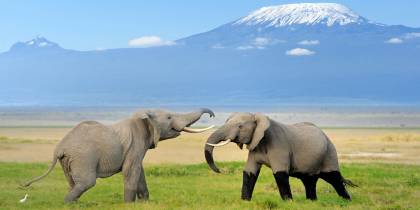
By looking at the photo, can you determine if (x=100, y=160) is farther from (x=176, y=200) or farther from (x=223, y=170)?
(x=223, y=170)

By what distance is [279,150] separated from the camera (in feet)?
53.9

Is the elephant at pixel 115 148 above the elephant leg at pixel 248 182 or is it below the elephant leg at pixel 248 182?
above

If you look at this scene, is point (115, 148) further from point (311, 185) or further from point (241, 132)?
point (311, 185)

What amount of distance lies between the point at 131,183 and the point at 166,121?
150 centimetres

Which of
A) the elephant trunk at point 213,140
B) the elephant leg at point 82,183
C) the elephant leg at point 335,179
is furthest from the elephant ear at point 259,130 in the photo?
the elephant leg at point 82,183

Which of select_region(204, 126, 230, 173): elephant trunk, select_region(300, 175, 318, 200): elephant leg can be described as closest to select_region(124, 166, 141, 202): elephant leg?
select_region(204, 126, 230, 173): elephant trunk

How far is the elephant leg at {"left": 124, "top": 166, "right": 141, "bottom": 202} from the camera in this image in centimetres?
1617

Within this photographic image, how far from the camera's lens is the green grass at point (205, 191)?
16.2 meters

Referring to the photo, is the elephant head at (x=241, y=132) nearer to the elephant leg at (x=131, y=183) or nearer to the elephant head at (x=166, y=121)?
the elephant head at (x=166, y=121)

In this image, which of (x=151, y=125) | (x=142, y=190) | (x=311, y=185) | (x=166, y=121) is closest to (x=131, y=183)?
(x=142, y=190)

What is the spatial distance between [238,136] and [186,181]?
7.78 m

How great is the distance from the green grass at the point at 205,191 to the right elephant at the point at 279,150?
526 millimetres

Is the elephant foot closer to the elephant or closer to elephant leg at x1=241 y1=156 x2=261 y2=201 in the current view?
the elephant

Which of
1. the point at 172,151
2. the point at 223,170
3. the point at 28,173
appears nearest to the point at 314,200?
the point at 223,170
